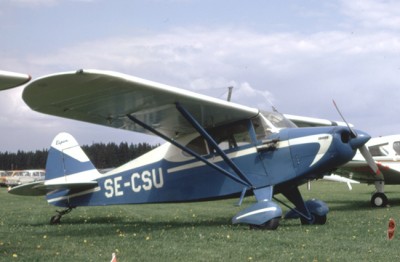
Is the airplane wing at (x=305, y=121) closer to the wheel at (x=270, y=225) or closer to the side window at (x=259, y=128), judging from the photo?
the side window at (x=259, y=128)

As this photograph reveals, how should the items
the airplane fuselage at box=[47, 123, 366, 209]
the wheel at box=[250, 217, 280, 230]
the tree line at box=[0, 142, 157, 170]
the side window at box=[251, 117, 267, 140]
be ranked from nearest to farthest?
the wheel at box=[250, 217, 280, 230] → the airplane fuselage at box=[47, 123, 366, 209] → the side window at box=[251, 117, 267, 140] → the tree line at box=[0, 142, 157, 170]

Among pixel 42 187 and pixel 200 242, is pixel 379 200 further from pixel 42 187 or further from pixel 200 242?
pixel 200 242

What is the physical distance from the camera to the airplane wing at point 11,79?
5762mm

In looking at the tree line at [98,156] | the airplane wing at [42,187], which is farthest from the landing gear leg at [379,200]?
the tree line at [98,156]

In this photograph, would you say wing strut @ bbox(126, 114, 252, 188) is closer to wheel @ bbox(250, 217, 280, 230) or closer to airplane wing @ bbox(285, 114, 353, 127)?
wheel @ bbox(250, 217, 280, 230)

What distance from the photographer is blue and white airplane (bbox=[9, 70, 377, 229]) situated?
926 centimetres

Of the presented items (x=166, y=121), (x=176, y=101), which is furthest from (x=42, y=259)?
(x=166, y=121)

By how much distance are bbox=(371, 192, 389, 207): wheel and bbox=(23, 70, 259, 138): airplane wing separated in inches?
328

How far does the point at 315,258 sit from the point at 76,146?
8.13 metres

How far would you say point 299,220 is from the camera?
473 inches

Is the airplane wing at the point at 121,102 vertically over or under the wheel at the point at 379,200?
over

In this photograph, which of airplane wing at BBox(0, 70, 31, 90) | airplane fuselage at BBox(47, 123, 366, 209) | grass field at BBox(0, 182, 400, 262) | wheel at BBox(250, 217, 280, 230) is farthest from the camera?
airplane fuselage at BBox(47, 123, 366, 209)

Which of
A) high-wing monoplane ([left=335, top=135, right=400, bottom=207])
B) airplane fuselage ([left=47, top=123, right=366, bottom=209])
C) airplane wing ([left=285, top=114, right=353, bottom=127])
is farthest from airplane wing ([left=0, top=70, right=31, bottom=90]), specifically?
high-wing monoplane ([left=335, top=135, right=400, bottom=207])

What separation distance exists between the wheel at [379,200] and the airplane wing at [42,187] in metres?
9.23
